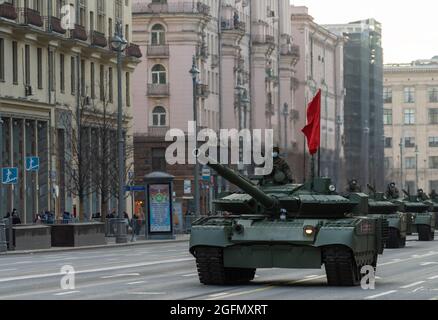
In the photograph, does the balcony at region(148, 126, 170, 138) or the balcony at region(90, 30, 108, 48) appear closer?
the balcony at region(90, 30, 108, 48)

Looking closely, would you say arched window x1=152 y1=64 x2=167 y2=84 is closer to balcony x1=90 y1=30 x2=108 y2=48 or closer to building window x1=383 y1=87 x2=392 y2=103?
balcony x1=90 y1=30 x2=108 y2=48

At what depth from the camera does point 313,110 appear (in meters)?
30.0

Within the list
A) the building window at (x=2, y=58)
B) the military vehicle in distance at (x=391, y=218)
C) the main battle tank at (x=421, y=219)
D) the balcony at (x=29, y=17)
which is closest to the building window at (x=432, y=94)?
the balcony at (x=29, y=17)

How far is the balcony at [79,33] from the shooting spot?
237 ft

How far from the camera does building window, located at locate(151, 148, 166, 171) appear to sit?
9512 centimetres

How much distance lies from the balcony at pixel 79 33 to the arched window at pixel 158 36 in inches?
932

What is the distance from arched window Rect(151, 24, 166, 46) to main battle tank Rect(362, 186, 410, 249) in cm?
4819

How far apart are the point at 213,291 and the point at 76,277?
5418 millimetres

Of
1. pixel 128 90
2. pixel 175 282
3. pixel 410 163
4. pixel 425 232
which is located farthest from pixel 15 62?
pixel 410 163

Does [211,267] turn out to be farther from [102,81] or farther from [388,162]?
[388,162]

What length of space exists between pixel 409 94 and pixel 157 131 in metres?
105

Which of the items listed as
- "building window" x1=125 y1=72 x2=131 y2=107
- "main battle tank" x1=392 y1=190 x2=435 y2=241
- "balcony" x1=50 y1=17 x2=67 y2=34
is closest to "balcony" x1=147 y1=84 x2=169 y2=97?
"building window" x1=125 y1=72 x2=131 y2=107
